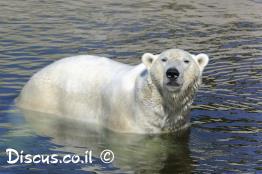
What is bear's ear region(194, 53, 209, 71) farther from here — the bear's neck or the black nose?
the black nose

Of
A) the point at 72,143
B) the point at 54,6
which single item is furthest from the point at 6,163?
the point at 54,6

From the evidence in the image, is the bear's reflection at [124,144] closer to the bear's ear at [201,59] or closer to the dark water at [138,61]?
the dark water at [138,61]

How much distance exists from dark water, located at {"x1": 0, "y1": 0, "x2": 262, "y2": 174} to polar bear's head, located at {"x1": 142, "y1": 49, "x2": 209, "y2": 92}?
31.4 inches

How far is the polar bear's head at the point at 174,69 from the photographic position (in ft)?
28.5

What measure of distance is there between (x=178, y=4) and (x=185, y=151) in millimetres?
11095

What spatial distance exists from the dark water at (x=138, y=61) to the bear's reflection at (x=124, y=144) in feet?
0.04

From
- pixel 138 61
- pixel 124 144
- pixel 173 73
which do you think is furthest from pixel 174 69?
pixel 138 61

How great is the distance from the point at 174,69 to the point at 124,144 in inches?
45.6

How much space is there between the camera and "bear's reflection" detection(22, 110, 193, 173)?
8352 millimetres

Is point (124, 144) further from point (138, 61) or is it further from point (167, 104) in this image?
point (138, 61)

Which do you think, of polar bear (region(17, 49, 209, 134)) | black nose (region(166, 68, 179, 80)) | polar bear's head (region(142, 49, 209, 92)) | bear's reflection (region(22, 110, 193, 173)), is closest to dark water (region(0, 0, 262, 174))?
bear's reflection (region(22, 110, 193, 173))

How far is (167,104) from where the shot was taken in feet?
30.0

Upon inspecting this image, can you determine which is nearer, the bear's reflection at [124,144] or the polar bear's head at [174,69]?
the bear's reflection at [124,144]

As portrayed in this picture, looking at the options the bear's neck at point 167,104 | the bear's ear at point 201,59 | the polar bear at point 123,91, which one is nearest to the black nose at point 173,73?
the polar bear at point 123,91
